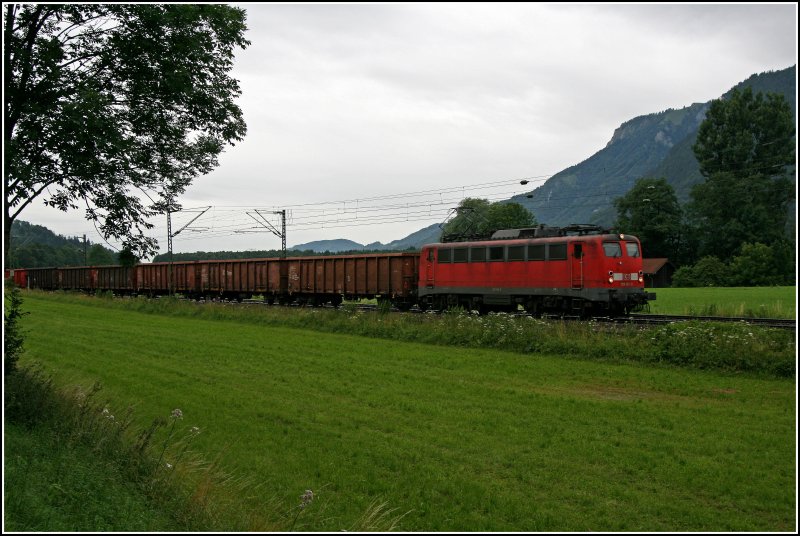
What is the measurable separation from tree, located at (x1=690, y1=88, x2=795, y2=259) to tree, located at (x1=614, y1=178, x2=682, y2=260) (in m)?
2.51

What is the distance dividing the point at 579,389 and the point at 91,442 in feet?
32.9

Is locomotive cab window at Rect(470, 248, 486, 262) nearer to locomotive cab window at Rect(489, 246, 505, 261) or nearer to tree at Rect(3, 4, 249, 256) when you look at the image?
locomotive cab window at Rect(489, 246, 505, 261)

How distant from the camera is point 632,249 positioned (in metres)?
25.5

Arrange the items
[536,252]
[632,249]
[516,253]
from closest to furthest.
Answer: [632,249] < [536,252] < [516,253]

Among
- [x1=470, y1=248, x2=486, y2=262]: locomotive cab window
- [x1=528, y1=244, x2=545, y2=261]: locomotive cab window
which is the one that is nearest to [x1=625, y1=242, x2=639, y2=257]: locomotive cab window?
[x1=528, y1=244, x2=545, y2=261]: locomotive cab window

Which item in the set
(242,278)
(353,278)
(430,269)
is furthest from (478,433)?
(242,278)

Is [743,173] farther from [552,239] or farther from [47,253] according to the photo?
[47,253]

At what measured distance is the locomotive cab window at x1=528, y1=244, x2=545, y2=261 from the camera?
25.7 m

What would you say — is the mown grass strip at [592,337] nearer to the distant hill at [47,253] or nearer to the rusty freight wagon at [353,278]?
the rusty freight wagon at [353,278]

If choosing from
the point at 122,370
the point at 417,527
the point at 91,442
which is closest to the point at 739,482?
the point at 417,527

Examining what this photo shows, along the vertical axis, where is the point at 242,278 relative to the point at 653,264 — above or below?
below

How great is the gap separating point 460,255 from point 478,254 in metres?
1.06

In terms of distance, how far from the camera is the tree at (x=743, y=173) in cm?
7325

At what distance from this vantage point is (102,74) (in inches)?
378
